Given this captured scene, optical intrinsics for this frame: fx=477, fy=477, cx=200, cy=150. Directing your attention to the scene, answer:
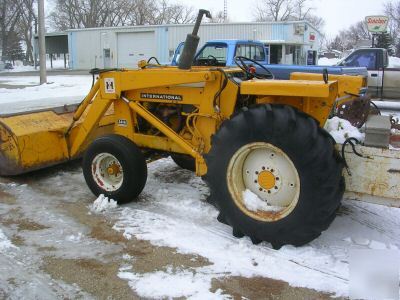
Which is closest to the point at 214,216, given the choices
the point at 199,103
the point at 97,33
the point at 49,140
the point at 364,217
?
the point at 199,103

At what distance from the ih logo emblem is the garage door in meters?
28.5

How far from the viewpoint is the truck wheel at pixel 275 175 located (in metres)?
3.52

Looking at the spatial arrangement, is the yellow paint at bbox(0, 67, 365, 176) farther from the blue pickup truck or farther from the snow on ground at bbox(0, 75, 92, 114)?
the snow on ground at bbox(0, 75, 92, 114)

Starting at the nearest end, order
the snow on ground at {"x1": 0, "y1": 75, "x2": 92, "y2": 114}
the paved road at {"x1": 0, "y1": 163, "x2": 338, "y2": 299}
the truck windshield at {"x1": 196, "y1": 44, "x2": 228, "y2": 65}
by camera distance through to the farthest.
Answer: the paved road at {"x1": 0, "y1": 163, "x2": 338, "y2": 299} → the truck windshield at {"x1": 196, "y1": 44, "x2": 228, "y2": 65} → the snow on ground at {"x1": 0, "y1": 75, "x2": 92, "y2": 114}

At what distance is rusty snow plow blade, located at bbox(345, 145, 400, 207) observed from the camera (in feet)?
11.8

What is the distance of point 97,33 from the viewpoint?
3588cm

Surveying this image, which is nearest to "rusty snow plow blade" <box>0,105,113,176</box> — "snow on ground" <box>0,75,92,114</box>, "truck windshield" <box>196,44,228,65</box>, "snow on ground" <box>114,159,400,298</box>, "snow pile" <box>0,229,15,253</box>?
"snow on ground" <box>114,159,400,298</box>

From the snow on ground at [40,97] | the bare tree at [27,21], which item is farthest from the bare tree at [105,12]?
the snow on ground at [40,97]

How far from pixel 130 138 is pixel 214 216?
138 centimetres

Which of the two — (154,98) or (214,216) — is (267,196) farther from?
(154,98)

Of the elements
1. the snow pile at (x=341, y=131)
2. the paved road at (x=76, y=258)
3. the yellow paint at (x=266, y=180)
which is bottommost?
the paved road at (x=76, y=258)

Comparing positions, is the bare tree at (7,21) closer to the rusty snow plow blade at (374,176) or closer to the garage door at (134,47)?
the garage door at (134,47)

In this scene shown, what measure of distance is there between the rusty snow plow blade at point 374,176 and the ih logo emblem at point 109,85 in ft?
8.58

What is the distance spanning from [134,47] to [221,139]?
3157cm
